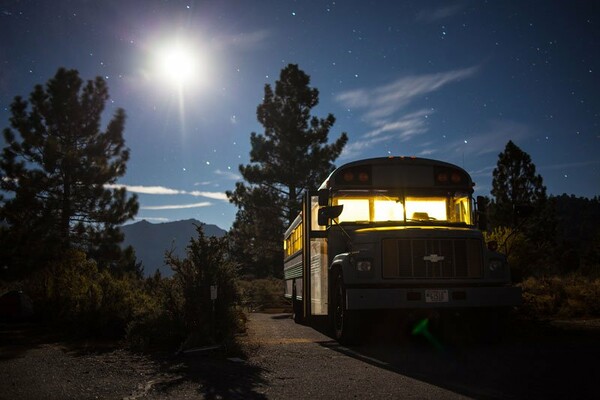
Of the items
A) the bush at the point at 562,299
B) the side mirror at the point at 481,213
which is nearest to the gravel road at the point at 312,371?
the side mirror at the point at 481,213

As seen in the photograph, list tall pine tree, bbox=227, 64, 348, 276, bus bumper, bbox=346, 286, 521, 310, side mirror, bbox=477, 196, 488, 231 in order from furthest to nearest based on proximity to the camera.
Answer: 1. tall pine tree, bbox=227, 64, 348, 276
2. side mirror, bbox=477, 196, 488, 231
3. bus bumper, bbox=346, 286, 521, 310

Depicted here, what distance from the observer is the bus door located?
9344 mm

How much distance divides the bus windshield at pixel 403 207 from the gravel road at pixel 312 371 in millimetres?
2121

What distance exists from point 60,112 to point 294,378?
78.3 feet

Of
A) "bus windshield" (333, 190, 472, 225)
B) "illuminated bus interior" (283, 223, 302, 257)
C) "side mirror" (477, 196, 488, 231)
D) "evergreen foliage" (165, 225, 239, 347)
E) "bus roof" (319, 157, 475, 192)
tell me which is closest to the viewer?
"evergreen foliage" (165, 225, 239, 347)

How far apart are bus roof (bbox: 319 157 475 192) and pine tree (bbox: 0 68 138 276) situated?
53.0 feet

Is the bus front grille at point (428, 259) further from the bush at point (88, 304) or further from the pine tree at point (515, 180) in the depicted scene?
the pine tree at point (515, 180)

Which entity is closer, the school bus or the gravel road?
the gravel road

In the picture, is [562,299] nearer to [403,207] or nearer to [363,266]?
[403,207]

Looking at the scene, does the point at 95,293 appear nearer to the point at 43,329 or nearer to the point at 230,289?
Result: the point at 43,329

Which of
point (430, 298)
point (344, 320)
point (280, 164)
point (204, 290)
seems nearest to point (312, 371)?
point (344, 320)

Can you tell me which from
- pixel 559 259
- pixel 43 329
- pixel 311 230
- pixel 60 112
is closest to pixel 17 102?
pixel 60 112

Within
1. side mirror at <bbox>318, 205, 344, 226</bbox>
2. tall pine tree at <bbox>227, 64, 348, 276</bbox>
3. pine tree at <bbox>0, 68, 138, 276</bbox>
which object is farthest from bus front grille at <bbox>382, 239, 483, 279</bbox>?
tall pine tree at <bbox>227, 64, 348, 276</bbox>

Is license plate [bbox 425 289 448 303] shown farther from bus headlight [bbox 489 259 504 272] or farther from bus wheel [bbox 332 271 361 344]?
bus wheel [bbox 332 271 361 344]
